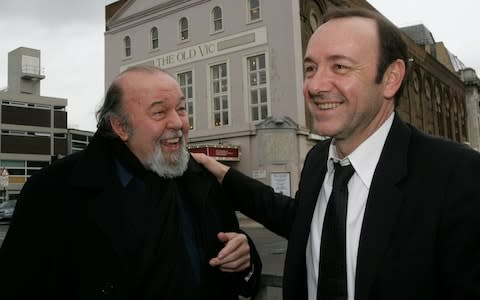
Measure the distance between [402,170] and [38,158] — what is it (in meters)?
51.3

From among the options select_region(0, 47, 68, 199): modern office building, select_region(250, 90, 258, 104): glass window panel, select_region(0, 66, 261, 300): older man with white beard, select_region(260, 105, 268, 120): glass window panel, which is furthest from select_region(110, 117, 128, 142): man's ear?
select_region(0, 47, 68, 199): modern office building

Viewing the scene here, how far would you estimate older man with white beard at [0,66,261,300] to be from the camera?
6.77 feet

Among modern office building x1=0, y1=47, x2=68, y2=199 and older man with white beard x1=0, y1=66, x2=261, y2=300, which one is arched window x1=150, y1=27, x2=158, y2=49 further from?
modern office building x1=0, y1=47, x2=68, y2=199

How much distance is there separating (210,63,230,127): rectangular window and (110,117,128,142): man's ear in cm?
1719

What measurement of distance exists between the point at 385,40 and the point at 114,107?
1537 mm

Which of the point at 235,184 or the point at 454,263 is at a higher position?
the point at 235,184

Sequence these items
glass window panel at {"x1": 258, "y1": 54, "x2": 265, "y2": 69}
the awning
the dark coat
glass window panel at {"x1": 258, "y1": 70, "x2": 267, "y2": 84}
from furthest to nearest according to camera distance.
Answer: glass window panel at {"x1": 258, "y1": 54, "x2": 265, "y2": 69} → glass window panel at {"x1": 258, "y1": 70, "x2": 267, "y2": 84} → the awning → the dark coat

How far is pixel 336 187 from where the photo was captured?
194 centimetres

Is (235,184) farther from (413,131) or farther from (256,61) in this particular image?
(256,61)

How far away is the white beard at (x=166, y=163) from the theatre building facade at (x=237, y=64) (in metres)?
15.0

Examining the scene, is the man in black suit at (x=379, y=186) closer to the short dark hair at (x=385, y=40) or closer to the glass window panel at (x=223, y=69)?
the short dark hair at (x=385, y=40)

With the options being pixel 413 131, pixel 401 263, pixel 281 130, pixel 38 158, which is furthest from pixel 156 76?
pixel 38 158

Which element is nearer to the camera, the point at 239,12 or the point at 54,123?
the point at 239,12

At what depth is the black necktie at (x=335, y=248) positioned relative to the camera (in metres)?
1.77
